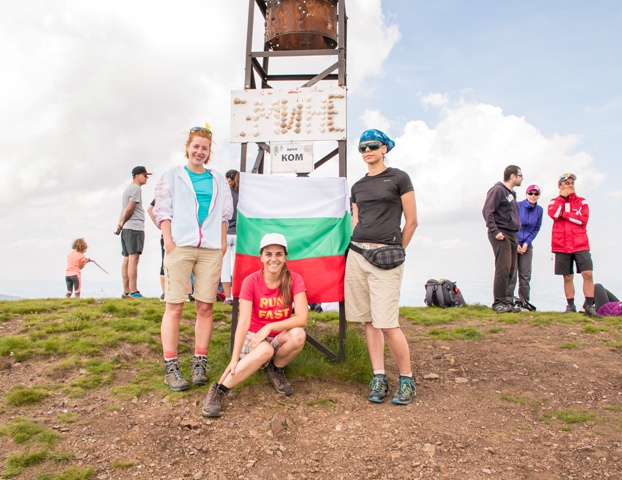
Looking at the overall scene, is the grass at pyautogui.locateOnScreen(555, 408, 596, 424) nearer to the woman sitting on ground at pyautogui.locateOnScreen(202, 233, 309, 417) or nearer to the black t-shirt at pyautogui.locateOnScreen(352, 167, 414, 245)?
the black t-shirt at pyautogui.locateOnScreen(352, 167, 414, 245)

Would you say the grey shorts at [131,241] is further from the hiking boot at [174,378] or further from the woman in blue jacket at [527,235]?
the woman in blue jacket at [527,235]

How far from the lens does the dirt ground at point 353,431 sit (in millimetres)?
3768

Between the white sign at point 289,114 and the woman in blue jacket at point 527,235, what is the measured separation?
5.76 metres

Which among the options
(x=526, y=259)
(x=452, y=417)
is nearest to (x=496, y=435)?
(x=452, y=417)

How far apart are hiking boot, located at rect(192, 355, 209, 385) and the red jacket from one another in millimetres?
6956

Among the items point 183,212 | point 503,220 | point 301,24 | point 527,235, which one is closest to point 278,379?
point 183,212

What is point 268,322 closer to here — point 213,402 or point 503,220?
point 213,402

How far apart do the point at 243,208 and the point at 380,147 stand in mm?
1630

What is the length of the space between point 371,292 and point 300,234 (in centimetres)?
110

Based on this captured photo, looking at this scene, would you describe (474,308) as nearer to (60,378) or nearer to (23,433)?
(60,378)

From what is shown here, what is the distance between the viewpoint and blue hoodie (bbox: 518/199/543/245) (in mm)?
9852

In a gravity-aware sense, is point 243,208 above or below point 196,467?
above

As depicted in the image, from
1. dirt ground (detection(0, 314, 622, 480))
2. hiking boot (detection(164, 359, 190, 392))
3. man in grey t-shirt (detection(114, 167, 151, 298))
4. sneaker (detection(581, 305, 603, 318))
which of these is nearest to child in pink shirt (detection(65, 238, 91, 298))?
man in grey t-shirt (detection(114, 167, 151, 298))

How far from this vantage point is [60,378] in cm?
Answer: 548
